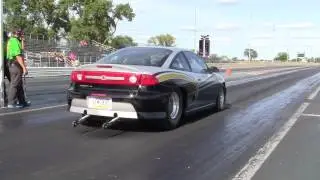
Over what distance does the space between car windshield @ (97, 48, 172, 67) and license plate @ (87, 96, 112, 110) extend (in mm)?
1088

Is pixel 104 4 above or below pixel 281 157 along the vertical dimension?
above

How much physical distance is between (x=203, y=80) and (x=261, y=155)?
378 cm

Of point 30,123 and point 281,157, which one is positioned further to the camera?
point 30,123

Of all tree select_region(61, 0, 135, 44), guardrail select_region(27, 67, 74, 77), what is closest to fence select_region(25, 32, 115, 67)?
guardrail select_region(27, 67, 74, 77)

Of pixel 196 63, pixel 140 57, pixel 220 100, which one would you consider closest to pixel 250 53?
pixel 220 100

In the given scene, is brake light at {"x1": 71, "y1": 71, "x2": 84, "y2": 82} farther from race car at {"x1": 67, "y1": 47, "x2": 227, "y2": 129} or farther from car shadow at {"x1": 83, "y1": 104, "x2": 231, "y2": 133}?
car shadow at {"x1": 83, "y1": 104, "x2": 231, "y2": 133}

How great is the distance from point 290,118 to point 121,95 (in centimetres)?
496

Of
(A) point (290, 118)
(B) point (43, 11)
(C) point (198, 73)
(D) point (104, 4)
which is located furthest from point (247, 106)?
(B) point (43, 11)

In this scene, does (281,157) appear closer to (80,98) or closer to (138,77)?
(138,77)

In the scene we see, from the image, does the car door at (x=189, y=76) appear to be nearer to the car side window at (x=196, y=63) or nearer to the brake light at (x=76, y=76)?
the car side window at (x=196, y=63)

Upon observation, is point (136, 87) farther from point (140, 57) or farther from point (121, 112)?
point (140, 57)

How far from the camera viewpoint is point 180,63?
35.1 ft

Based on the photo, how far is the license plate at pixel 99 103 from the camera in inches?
358

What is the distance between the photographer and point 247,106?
14812 mm
